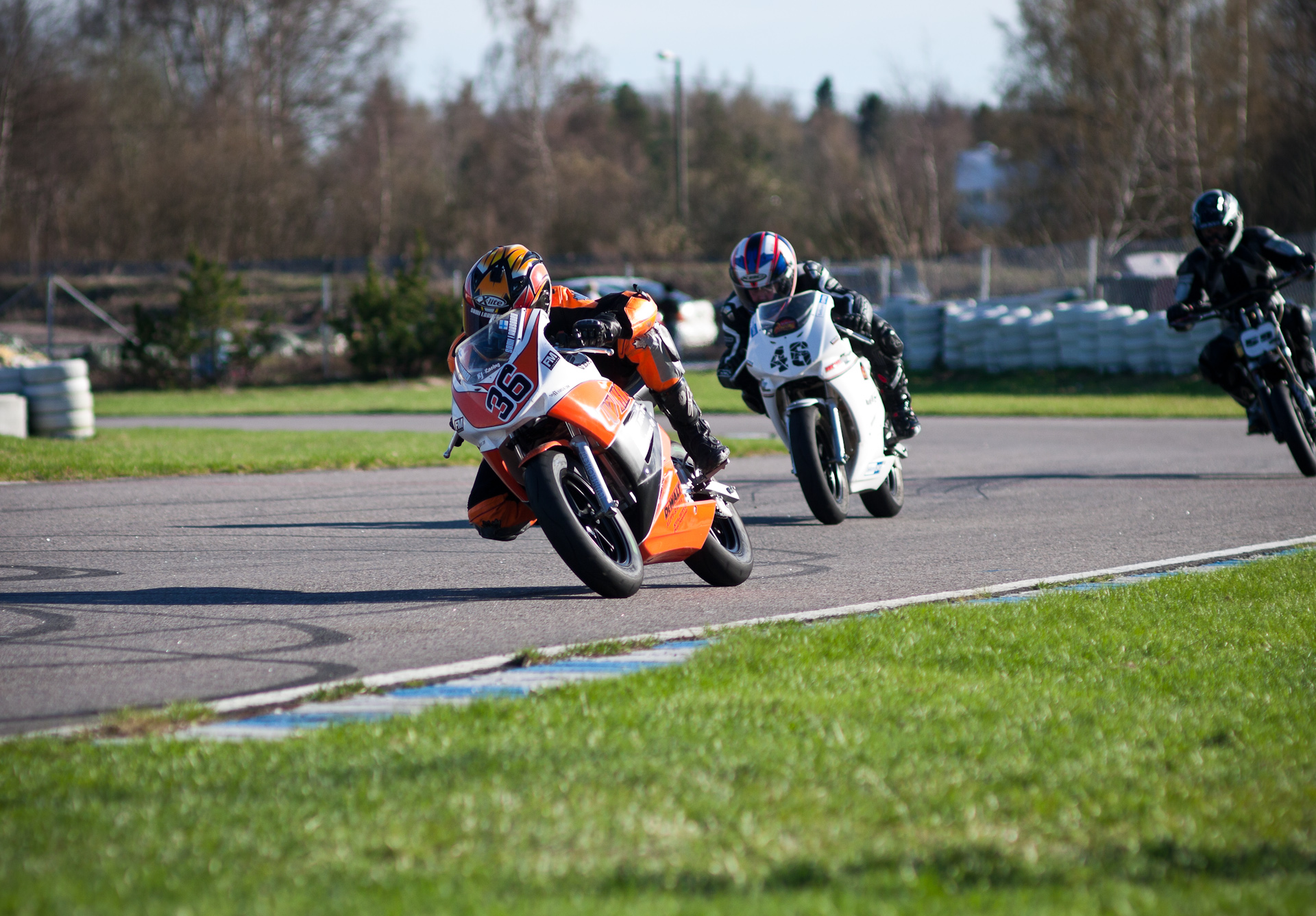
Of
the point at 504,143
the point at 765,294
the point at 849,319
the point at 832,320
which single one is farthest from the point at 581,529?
the point at 504,143

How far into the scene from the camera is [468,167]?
5266cm

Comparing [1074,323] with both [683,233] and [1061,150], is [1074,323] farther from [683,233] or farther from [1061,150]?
[683,233]

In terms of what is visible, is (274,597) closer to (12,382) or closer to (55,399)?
(55,399)

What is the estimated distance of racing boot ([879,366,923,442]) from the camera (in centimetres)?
953

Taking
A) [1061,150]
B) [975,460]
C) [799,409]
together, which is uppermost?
[1061,150]

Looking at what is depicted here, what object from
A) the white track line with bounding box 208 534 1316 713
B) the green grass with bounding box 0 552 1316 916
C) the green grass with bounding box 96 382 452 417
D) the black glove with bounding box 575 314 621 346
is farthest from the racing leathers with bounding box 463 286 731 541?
the green grass with bounding box 96 382 452 417

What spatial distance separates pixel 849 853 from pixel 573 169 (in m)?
45.5

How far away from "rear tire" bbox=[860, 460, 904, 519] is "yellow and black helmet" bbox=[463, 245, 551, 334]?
3.55 m

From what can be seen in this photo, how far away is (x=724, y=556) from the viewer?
21.4 ft

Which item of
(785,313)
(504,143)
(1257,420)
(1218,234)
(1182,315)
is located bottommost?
(1257,420)

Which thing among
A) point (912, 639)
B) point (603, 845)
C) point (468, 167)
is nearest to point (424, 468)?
point (912, 639)

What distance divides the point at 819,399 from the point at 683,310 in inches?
893

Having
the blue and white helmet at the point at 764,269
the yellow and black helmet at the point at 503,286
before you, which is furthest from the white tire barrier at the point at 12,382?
the yellow and black helmet at the point at 503,286

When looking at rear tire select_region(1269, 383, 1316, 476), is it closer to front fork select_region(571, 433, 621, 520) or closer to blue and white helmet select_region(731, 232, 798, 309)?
blue and white helmet select_region(731, 232, 798, 309)
